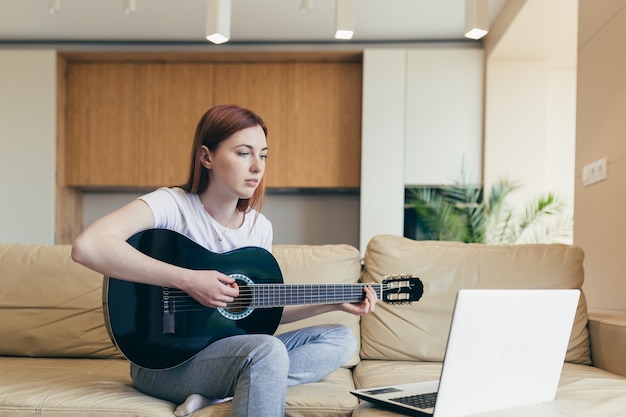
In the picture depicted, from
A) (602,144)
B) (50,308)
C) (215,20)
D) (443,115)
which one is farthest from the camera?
(443,115)

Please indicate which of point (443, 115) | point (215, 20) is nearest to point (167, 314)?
point (215, 20)

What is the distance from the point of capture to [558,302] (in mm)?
1495

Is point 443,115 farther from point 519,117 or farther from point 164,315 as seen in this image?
point 164,315

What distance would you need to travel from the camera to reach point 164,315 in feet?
5.76

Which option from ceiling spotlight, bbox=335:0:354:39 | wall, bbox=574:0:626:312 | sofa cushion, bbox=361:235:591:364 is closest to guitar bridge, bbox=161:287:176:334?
sofa cushion, bbox=361:235:591:364

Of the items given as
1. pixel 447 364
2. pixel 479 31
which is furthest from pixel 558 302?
pixel 479 31

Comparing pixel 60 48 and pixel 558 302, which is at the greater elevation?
pixel 60 48

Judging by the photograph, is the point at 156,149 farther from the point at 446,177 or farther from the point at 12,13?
the point at 446,177

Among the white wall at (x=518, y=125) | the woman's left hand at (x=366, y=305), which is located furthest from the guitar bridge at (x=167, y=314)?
the white wall at (x=518, y=125)

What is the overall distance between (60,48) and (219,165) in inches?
182

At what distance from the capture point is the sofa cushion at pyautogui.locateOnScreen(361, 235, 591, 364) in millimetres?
2336

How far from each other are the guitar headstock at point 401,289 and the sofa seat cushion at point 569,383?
0.24m

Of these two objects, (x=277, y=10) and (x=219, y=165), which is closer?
(x=219, y=165)

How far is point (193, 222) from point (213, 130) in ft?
0.84
